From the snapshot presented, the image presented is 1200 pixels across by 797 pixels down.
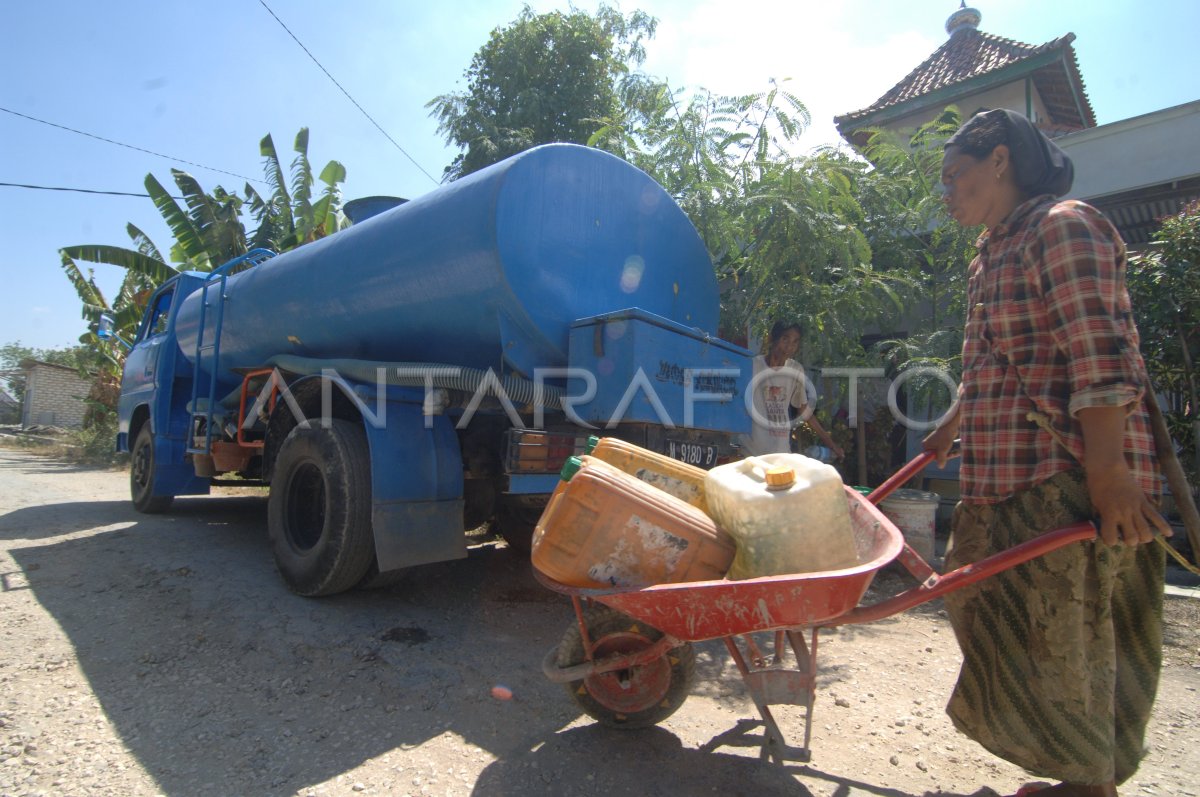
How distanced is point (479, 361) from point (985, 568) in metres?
2.59

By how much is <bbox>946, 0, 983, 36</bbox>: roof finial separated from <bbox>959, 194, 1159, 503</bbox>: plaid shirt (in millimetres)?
13466

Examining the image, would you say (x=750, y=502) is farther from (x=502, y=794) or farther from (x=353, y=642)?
(x=353, y=642)

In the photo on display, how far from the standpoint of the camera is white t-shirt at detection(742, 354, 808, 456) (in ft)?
14.6

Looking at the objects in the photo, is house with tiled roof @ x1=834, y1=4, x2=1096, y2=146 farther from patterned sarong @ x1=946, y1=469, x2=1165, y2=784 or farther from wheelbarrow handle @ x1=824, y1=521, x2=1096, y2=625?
wheelbarrow handle @ x1=824, y1=521, x2=1096, y2=625

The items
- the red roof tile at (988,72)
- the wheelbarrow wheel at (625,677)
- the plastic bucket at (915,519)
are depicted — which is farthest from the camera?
the red roof tile at (988,72)

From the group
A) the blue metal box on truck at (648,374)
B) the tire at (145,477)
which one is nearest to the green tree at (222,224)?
the tire at (145,477)

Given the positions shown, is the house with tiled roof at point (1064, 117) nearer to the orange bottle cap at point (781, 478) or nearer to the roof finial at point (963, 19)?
the roof finial at point (963, 19)

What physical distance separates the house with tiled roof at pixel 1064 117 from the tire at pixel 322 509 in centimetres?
587

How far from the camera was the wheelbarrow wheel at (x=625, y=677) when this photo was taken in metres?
2.19

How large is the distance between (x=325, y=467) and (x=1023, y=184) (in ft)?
10.7

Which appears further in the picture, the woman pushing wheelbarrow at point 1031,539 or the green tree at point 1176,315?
the green tree at point 1176,315

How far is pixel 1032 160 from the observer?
74.4 inches

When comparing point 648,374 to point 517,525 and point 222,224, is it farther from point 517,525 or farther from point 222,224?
point 222,224

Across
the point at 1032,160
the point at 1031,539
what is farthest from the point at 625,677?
the point at 1032,160
